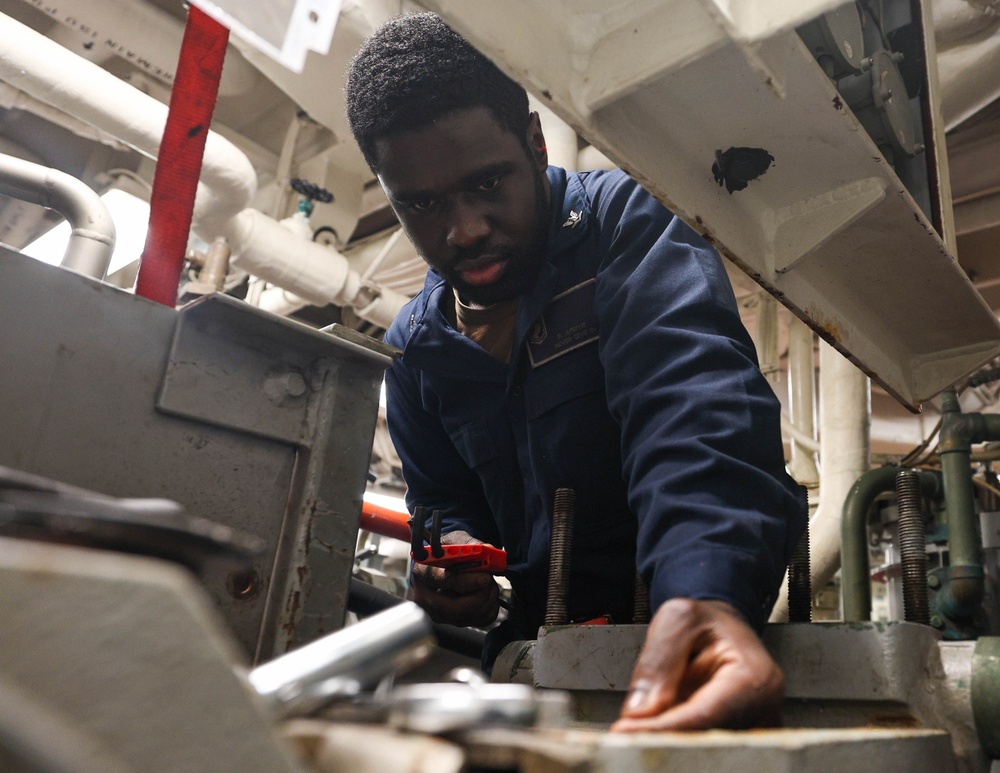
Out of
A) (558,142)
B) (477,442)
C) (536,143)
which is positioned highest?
(558,142)

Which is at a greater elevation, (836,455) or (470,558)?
(836,455)

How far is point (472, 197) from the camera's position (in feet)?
3.77

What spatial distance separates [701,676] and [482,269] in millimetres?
713

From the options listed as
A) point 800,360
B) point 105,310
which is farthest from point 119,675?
point 800,360

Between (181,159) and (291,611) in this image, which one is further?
(181,159)

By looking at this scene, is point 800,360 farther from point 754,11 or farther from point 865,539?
A: point 754,11

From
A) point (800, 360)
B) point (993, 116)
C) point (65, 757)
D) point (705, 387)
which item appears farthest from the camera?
point (800, 360)

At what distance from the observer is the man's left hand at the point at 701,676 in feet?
1.84

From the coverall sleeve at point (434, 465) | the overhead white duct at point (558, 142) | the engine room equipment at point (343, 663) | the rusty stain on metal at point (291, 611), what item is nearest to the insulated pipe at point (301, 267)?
the overhead white duct at point (558, 142)

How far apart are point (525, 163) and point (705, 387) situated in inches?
19.0

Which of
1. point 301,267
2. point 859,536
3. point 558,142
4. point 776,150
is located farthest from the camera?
point 301,267

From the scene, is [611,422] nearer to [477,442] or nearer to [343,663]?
[477,442]

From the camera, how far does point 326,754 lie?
1.07ft

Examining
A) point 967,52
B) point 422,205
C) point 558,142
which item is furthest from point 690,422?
point 967,52
